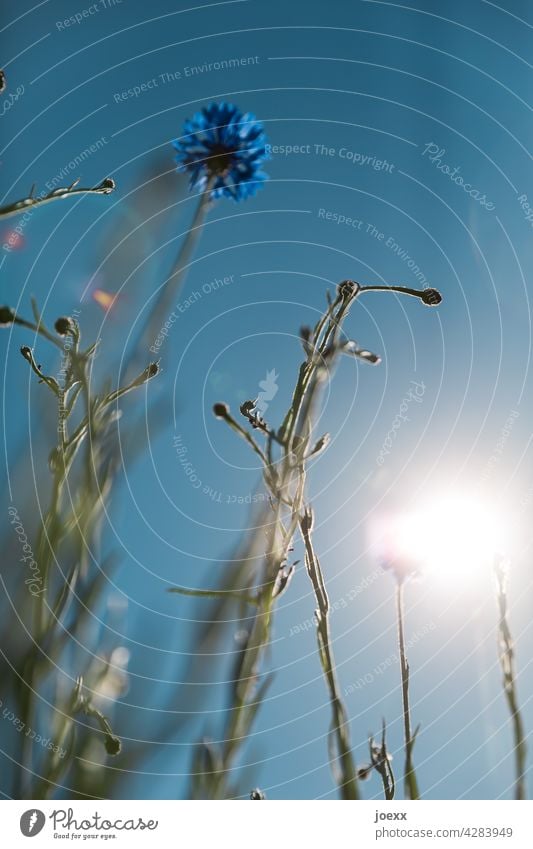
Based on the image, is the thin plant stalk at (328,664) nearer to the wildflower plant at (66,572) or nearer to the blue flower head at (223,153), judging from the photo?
the wildflower plant at (66,572)

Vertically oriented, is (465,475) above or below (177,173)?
below

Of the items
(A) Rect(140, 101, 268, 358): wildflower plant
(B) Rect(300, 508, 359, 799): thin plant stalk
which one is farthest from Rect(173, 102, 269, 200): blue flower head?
(B) Rect(300, 508, 359, 799): thin plant stalk

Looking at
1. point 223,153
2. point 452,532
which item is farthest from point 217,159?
point 452,532

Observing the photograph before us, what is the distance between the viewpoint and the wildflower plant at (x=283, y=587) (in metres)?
0.26

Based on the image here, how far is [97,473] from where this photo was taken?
0.99 ft

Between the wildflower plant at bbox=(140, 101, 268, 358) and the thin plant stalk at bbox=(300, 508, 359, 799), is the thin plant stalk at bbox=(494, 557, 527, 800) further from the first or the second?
the wildflower plant at bbox=(140, 101, 268, 358)

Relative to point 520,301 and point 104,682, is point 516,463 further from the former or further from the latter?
point 104,682

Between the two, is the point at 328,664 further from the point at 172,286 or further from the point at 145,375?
the point at 172,286
